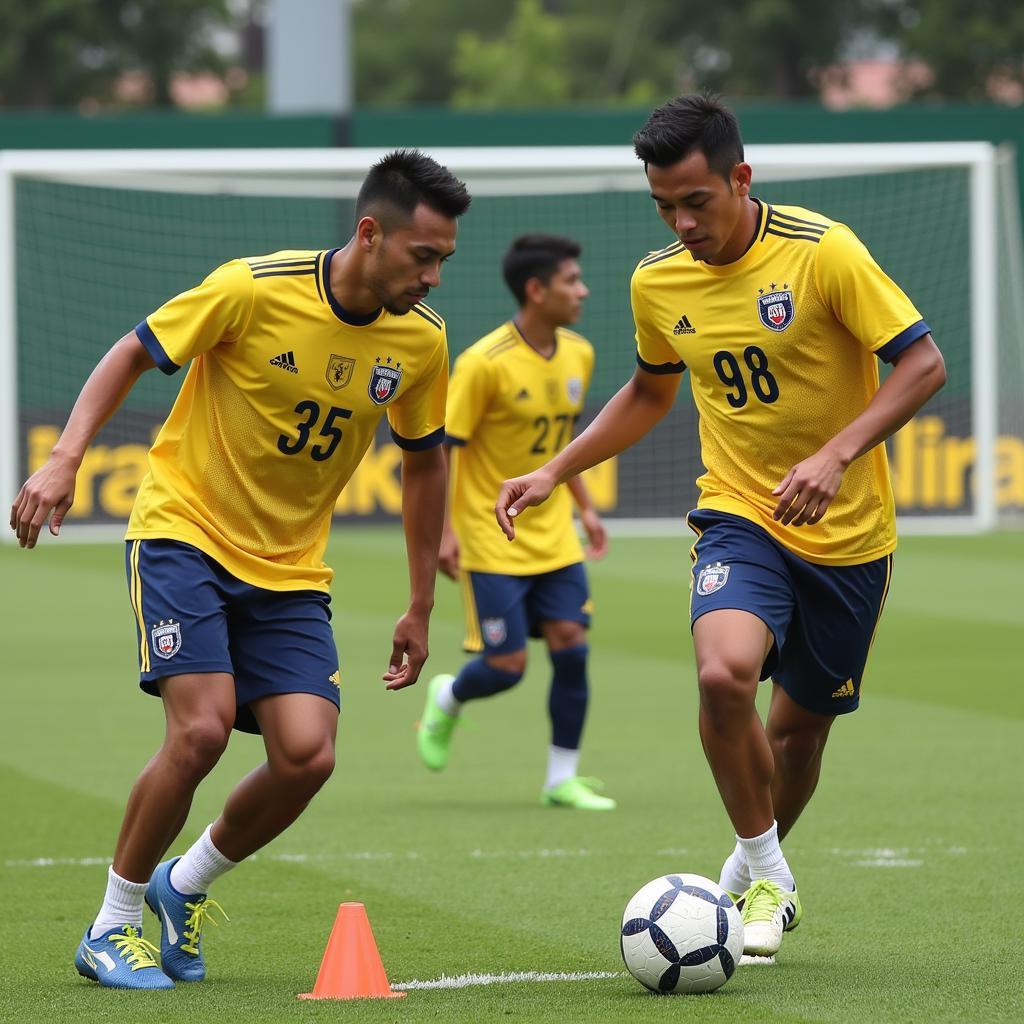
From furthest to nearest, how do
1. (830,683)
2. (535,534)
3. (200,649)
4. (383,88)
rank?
(383,88) < (535,534) < (830,683) < (200,649)

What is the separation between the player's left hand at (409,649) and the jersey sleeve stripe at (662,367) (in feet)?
3.33

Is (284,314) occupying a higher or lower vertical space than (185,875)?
higher

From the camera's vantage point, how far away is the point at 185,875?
562 cm

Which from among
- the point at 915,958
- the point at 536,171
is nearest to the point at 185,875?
the point at 915,958

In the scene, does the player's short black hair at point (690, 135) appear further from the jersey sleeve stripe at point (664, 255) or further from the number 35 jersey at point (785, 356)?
the jersey sleeve stripe at point (664, 255)

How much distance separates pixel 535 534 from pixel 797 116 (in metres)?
17.4

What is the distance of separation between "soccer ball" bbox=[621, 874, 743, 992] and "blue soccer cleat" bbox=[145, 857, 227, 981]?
1.13 m

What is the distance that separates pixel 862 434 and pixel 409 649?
1436 millimetres

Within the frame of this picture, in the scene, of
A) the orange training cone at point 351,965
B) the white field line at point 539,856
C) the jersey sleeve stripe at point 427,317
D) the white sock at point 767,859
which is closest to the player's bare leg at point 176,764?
the orange training cone at point 351,965

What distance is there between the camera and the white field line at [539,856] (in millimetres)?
7297

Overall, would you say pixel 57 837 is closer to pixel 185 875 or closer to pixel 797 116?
pixel 185 875

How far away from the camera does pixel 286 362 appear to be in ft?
18.4

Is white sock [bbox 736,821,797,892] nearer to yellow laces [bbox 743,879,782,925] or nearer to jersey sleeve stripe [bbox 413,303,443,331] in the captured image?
yellow laces [bbox 743,879,782,925]

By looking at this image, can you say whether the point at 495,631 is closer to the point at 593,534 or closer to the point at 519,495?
the point at 593,534
